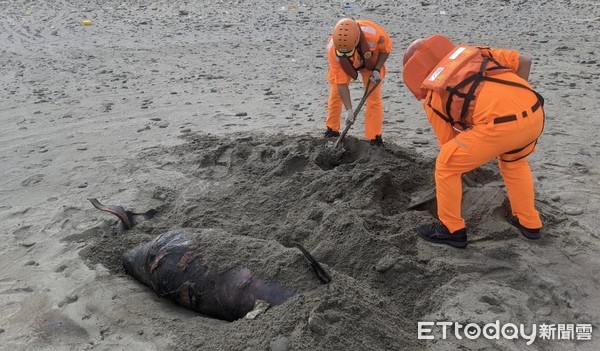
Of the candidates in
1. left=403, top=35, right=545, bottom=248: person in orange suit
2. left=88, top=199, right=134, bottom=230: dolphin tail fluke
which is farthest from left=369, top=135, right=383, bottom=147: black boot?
left=88, top=199, right=134, bottom=230: dolphin tail fluke

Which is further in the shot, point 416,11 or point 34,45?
point 416,11

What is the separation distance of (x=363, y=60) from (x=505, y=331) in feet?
8.84

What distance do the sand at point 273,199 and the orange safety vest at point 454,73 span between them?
2.70 feet

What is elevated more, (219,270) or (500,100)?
(500,100)

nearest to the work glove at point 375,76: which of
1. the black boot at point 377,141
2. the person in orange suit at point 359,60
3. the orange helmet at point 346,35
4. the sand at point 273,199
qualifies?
the person in orange suit at point 359,60

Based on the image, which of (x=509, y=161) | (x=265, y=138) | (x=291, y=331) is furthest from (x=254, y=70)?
(x=291, y=331)

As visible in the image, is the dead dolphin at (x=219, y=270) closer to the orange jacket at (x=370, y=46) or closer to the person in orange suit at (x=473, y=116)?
the person in orange suit at (x=473, y=116)

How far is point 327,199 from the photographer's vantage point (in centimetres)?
399

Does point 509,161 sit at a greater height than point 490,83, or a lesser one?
lesser

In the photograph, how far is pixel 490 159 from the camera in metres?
3.25

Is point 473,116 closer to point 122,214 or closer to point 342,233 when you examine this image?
point 342,233

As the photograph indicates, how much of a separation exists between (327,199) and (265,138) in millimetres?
1516

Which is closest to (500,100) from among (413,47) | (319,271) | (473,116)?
(473,116)

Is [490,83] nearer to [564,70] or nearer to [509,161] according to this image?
[509,161]
